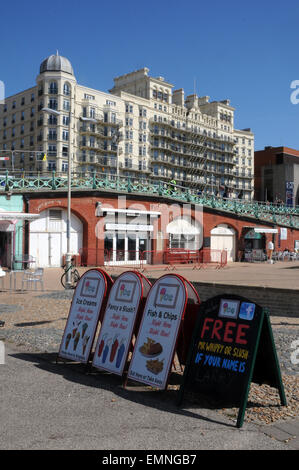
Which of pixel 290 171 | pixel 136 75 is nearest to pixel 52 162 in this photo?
pixel 136 75

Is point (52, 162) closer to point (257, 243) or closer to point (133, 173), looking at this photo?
point (133, 173)

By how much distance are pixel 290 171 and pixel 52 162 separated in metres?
48.6

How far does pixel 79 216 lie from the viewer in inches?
1166

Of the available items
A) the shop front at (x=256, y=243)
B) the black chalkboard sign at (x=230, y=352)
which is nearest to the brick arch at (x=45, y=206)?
the shop front at (x=256, y=243)

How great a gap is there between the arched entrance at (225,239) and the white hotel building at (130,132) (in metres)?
26.8

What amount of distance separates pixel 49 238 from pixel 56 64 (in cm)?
5317

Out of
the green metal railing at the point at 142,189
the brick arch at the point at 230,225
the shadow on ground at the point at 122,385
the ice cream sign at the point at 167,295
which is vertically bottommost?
the shadow on ground at the point at 122,385

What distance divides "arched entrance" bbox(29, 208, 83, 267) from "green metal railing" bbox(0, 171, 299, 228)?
1.73 m

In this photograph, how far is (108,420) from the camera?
4.79 metres

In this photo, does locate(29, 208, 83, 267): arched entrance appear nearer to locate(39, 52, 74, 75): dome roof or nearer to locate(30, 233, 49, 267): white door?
locate(30, 233, 49, 267): white door

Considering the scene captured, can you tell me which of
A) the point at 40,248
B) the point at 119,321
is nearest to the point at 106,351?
the point at 119,321

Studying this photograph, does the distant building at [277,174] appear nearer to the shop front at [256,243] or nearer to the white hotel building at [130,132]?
the white hotel building at [130,132]

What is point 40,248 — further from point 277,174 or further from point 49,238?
point 277,174

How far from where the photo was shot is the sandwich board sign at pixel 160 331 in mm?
5723
